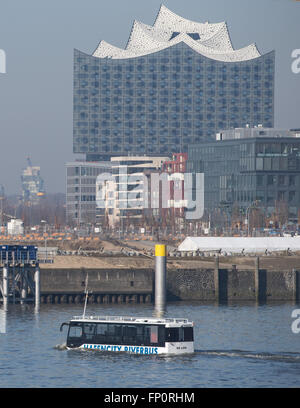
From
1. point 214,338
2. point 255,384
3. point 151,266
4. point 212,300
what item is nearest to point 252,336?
point 214,338

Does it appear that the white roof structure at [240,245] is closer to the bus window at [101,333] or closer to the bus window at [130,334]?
the bus window at [101,333]

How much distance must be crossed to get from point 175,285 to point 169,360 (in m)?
48.5

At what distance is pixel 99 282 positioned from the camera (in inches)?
5231

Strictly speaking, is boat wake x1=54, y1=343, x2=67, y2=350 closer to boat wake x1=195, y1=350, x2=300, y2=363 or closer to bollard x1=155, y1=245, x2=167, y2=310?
boat wake x1=195, y1=350, x2=300, y2=363

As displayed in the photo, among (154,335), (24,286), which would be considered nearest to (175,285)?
(24,286)

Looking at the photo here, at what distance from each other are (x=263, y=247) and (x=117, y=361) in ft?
283

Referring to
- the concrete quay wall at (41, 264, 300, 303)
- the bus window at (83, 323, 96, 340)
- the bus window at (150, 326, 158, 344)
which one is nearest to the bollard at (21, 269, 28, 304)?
the concrete quay wall at (41, 264, 300, 303)

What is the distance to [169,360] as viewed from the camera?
8712cm

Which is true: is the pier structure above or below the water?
above

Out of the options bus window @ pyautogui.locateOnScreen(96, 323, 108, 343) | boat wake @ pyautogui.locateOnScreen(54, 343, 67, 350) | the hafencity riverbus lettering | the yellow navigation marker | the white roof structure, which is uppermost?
the yellow navigation marker

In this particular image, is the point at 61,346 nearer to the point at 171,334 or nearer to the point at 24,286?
the point at 171,334

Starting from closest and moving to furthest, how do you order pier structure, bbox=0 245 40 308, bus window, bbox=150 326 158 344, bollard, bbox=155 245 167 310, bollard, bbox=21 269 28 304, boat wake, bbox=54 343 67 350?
1. bus window, bbox=150 326 158 344
2. boat wake, bbox=54 343 67 350
3. pier structure, bbox=0 245 40 308
4. bollard, bbox=21 269 28 304
5. bollard, bbox=155 245 167 310

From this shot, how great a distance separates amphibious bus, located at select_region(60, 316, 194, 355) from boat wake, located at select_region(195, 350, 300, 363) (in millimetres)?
1729

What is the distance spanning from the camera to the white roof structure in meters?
169
